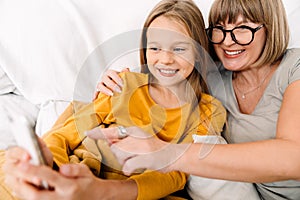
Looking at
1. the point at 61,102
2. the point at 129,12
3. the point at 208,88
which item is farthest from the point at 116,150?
the point at 129,12

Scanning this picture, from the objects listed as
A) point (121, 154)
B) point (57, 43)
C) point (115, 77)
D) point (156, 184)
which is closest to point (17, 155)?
point (121, 154)

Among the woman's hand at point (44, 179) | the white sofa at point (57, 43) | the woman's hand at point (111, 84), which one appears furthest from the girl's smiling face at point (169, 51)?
the woman's hand at point (44, 179)

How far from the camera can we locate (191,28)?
124 centimetres

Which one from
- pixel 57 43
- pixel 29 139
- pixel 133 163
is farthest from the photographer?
pixel 57 43

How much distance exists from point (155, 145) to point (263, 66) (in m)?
0.51

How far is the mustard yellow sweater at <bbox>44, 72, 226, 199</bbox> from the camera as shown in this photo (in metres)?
1.12

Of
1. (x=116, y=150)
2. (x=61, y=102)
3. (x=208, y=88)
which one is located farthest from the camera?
(x=61, y=102)

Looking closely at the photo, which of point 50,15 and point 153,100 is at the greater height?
point 50,15

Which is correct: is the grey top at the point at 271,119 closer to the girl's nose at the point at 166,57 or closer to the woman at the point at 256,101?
the woman at the point at 256,101

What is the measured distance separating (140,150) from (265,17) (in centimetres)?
56

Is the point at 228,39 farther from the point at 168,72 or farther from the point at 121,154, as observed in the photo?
the point at 121,154

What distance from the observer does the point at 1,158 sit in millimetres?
1126

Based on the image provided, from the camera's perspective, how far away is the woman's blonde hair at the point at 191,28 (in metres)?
1.24

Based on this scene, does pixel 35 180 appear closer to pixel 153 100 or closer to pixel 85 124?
pixel 85 124
